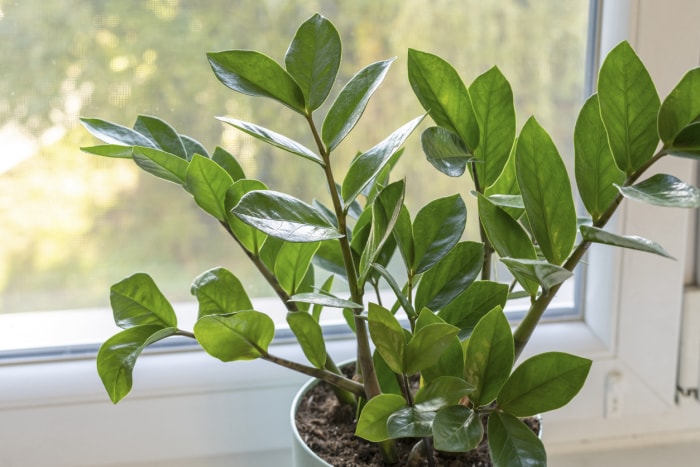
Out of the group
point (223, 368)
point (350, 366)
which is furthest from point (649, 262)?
point (223, 368)

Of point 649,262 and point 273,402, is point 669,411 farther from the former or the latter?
point 273,402

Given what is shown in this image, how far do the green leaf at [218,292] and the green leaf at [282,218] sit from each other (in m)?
0.11

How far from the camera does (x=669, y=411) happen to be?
87 centimetres

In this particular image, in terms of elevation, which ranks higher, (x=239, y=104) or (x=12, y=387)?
(x=239, y=104)

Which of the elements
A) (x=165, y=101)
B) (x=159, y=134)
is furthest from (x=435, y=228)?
(x=165, y=101)

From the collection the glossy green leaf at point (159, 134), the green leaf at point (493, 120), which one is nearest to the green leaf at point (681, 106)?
the green leaf at point (493, 120)

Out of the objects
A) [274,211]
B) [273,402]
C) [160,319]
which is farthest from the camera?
[273,402]

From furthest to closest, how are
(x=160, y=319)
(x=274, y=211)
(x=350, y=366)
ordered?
(x=350, y=366) < (x=160, y=319) < (x=274, y=211)

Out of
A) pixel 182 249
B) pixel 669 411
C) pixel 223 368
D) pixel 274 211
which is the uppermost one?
pixel 274 211

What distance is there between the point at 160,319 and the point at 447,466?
9.3 inches

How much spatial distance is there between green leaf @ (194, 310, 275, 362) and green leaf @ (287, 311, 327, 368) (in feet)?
0.05

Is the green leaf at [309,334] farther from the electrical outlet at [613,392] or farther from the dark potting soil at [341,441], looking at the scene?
the electrical outlet at [613,392]

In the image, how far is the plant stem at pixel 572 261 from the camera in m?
0.47

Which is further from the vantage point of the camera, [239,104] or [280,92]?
[239,104]
